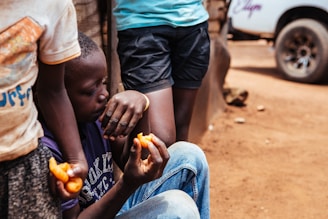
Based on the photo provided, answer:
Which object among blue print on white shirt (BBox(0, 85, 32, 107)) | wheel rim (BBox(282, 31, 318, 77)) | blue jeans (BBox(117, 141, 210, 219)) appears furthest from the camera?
wheel rim (BBox(282, 31, 318, 77))

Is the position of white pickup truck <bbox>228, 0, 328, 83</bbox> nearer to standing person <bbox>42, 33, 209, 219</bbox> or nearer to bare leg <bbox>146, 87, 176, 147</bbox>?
bare leg <bbox>146, 87, 176, 147</bbox>

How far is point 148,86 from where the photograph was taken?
8.85 feet

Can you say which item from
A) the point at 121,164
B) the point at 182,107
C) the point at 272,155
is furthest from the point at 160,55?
the point at 272,155

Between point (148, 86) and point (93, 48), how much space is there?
2.81 ft

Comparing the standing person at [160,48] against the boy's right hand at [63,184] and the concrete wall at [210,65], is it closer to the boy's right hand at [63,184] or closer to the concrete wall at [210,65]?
the concrete wall at [210,65]

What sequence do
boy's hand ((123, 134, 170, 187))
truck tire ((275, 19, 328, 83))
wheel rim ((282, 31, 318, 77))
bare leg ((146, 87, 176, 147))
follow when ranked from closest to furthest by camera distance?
boy's hand ((123, 134, 170, 187)), bare leg ((146, 87, 176, 147)), truck tire ((275, 19, 328, 83)), wheel rim ((282, 31, 318, 77))

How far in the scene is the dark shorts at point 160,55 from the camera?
269cm

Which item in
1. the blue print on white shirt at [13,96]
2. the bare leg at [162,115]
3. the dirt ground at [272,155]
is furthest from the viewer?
the dirt ground at [272,155]

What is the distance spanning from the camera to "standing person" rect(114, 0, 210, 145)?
2641 millimetres

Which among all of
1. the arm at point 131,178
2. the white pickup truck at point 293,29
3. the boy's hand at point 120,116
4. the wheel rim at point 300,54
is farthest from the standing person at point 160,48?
the wheel rim at point 300,54

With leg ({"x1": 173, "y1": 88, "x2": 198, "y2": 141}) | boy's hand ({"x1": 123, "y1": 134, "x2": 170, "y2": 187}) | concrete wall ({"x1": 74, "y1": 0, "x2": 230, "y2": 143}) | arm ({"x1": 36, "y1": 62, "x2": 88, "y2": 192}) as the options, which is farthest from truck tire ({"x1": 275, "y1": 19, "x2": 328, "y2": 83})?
arm ({"x1": 36, "y1": 62, "x2": 88, "y2": 192})

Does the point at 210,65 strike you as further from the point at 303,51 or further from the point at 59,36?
the point at 59,36

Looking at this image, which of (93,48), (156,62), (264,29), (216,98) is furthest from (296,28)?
(93,48)

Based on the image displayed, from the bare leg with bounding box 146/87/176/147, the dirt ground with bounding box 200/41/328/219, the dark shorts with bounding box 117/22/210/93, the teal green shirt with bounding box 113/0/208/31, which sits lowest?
the dirt ground with bounding box 200/41/328/219
